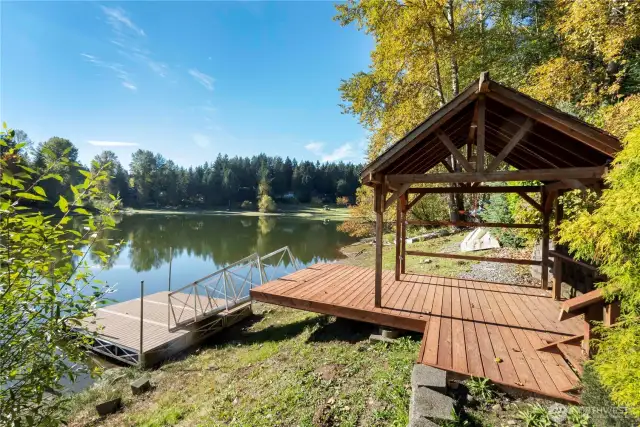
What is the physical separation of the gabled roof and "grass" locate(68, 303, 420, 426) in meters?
2.79

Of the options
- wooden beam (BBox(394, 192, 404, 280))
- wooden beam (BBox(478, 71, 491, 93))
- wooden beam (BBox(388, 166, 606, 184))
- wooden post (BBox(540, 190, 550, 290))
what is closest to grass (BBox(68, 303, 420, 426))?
wooden beam (BBox(394, 192, 404, 280))

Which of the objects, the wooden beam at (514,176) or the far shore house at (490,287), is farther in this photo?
the wooden beam at (514,176)

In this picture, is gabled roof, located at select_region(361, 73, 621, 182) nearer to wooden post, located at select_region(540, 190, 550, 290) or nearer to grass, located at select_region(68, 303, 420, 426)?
wooden post, located at select_region(540, 190, 550, 290)

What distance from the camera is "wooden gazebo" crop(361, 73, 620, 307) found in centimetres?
352

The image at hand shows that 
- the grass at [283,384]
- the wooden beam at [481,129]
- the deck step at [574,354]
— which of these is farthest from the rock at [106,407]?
the wooden beam at [481,129]

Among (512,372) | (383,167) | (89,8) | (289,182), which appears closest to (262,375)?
(512,372)

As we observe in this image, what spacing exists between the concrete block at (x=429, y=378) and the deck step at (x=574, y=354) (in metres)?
1.33

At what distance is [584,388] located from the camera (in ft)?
8.18

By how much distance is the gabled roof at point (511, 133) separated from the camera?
134 inches

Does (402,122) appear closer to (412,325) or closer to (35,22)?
(412,325)

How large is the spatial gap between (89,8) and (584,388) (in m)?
9.10

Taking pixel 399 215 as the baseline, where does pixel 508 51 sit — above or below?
above

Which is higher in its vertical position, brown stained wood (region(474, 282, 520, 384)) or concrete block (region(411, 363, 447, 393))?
brown stained wood (region(474, 282, 520, 384))

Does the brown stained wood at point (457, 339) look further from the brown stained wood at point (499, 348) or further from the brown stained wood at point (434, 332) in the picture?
the brown stained wood at point (499, 348)
